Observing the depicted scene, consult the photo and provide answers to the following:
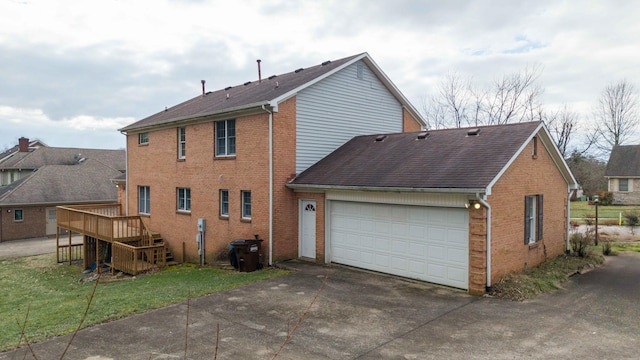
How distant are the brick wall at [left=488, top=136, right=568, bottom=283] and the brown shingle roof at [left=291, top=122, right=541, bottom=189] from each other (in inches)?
22.9

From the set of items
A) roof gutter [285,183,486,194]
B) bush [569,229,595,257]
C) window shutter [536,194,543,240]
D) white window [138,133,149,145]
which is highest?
white window [138,133,149,145]

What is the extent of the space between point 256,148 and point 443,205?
6.99 m

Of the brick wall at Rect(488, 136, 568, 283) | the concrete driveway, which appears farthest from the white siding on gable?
the brick wall at Rect(488, 136, 568, 283)

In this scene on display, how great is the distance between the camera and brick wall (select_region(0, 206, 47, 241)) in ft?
104

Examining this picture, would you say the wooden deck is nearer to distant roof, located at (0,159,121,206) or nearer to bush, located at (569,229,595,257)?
distant roof, located at (0,159,121,206)

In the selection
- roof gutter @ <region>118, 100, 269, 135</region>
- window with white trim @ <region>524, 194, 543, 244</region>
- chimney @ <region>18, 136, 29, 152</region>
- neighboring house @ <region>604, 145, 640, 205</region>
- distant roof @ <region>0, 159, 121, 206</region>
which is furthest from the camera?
chimney @ <region>18, 136, 29, 152</region>

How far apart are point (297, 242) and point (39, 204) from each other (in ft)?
92.4

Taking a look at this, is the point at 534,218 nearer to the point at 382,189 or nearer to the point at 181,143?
the point at 382,189

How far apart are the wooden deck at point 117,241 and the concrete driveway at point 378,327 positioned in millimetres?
7711

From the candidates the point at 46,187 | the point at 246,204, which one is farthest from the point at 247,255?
the point at 46,187

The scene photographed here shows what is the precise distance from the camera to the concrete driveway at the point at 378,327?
7199mm

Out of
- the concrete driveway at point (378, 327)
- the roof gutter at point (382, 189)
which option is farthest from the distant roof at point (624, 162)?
the roof gutter at point (382, 189)

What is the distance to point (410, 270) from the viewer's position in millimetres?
11914

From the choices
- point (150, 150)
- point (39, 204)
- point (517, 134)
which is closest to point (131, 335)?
point (517, 134)
